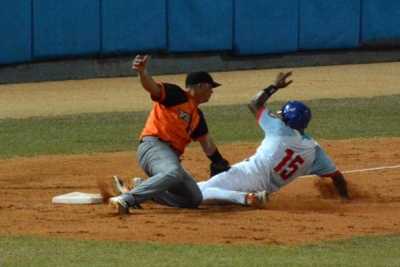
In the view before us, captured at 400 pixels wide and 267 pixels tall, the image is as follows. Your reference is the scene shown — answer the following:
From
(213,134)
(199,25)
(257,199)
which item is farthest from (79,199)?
(199,25)

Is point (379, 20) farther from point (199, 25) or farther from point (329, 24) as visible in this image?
point (199, 25)

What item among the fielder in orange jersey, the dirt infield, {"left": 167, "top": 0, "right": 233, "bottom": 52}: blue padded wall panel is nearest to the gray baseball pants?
the fielder in orange jersey

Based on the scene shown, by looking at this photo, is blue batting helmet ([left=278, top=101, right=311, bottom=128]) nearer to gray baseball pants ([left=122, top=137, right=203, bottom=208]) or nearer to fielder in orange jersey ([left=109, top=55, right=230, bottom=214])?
fielder in orange jersey ([left=109, top=55, right=230, bottom=214])

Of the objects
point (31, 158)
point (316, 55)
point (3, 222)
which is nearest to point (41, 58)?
point (316, 55)

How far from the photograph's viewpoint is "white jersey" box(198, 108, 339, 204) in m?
8.77

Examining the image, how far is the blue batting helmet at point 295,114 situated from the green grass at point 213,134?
1.66 metres

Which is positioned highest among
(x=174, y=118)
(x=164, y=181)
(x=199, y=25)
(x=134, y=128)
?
(x=174, y=118)

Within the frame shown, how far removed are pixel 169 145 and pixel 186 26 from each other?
12.8 meters

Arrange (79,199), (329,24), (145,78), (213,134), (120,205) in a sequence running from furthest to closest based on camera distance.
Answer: (329,24)
(213,134)
(79,199)
(120,205)
(145,78)

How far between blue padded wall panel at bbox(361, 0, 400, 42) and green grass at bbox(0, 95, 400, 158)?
624 cm

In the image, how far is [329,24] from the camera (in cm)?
2312

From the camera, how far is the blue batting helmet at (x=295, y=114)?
8828 millimetres

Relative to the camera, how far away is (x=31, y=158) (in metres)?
12.0

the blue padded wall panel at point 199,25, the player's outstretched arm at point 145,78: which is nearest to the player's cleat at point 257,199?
the player's outstretched arm at point 145,78
